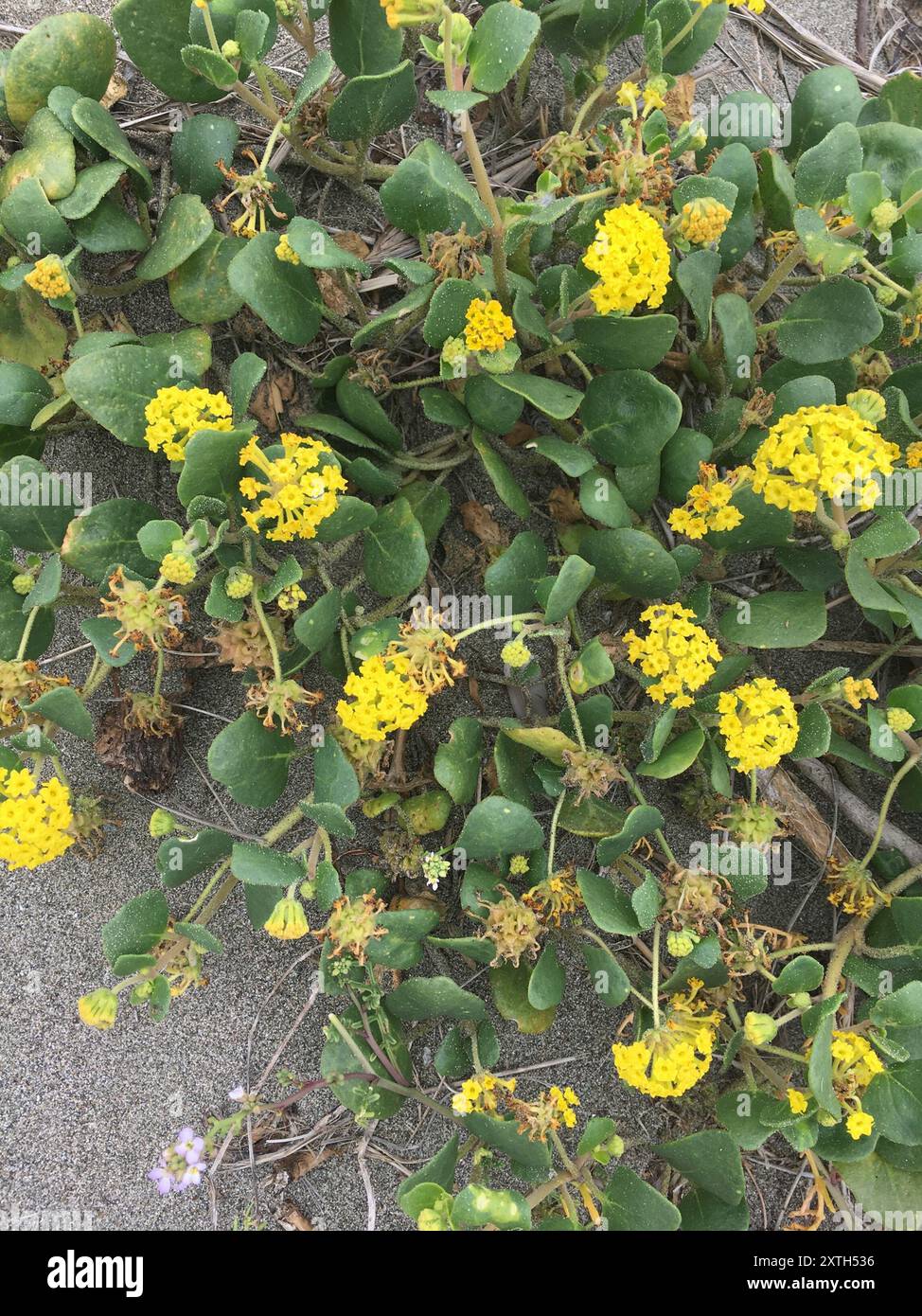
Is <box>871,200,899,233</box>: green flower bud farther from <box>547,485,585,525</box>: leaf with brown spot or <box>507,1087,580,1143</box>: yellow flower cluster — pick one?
<box>507,1087,580,1143</box>: yellow flower cluster

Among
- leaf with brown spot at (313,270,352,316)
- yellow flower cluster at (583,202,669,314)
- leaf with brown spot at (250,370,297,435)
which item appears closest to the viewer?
yellow flower cluster at (583,202,669,314)

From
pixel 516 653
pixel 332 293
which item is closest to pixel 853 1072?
pixel 516 653

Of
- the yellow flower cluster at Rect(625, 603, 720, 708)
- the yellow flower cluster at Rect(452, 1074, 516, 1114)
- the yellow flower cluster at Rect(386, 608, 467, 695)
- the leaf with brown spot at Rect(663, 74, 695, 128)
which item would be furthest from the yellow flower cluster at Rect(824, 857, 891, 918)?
the leaf with brown spot at Rect(663, 74, 695, 128)

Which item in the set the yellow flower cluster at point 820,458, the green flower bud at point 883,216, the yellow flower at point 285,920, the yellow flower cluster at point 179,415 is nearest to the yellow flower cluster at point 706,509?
the yellow flower cluster at point 820,458

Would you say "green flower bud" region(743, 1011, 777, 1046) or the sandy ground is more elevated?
"green flower bud" region(743, 1011, 777, 1046)

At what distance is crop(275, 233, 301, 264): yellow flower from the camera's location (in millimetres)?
1672

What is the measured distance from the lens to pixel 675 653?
65.0 inches

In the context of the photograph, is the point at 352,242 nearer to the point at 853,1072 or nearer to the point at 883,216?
the point at 883,216

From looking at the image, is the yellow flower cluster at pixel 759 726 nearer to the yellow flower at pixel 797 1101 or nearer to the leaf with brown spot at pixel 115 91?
the yellow flower at pixel 797 1101

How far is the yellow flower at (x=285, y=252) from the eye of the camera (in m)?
1.67

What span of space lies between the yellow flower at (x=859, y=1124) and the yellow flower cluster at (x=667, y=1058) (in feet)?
0.85

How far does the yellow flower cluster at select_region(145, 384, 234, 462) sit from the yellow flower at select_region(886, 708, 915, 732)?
124 cm

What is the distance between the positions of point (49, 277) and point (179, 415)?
0.36 m

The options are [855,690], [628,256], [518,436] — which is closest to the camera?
[628,256]
